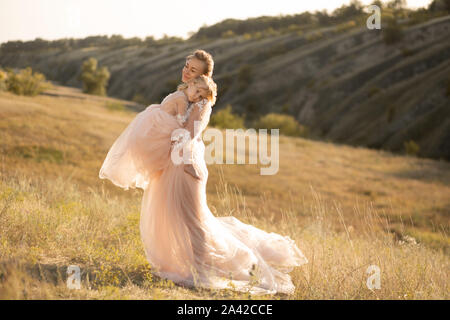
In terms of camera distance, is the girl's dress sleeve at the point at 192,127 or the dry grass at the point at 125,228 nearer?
the dry grass at the point at 125,228

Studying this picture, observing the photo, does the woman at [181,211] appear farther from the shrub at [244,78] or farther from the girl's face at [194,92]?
the shrub at [244,78]

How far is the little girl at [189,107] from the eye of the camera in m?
5.16

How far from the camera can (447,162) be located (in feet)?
96.7

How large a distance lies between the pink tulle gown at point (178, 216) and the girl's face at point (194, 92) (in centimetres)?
9

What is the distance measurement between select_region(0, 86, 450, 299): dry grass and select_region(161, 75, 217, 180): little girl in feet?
4.54

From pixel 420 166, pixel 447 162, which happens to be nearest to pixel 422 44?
pixel 447 162

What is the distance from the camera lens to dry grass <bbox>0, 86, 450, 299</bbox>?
186 inches

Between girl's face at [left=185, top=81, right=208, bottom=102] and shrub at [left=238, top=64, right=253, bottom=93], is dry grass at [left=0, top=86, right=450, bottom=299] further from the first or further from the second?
shrub at [left=238, top=64, right=253, bottom=93]

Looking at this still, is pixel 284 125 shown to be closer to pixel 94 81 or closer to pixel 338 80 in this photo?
pixel 338 80

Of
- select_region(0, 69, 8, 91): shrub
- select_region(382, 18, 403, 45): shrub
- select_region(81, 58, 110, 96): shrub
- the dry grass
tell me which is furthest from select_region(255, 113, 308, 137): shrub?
select_region(81, 58, 110, 96): shrub

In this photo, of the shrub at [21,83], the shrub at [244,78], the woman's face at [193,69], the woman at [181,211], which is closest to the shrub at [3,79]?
the shrub at [21,83]

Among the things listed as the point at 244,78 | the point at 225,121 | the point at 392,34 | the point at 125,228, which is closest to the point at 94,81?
the point at 244,78

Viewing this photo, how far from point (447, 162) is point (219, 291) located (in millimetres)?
28782
